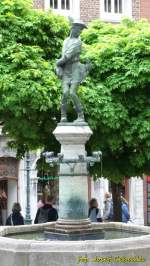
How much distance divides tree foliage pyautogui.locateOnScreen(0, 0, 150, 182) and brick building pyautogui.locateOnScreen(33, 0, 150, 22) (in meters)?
9.11

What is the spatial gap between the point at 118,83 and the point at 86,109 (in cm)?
112

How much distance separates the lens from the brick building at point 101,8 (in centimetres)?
2542

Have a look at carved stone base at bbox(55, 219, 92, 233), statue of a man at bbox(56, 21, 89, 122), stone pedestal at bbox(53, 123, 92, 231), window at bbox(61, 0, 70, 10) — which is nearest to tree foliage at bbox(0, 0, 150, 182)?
statue of a man at bbox(56, 21, 89, 122)

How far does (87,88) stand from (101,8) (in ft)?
39.0

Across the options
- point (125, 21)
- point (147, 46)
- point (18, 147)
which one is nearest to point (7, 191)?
Answer: point (18, 147)

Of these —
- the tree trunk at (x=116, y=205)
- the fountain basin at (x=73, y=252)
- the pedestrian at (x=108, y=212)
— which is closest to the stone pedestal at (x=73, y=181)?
the fountain basin at (x=73, y=252)

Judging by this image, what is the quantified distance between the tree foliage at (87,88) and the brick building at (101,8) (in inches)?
359

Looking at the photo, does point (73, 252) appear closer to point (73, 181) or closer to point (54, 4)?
point (73, 181)

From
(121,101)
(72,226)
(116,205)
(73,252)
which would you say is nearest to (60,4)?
(116,205)

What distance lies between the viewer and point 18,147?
57.4ft

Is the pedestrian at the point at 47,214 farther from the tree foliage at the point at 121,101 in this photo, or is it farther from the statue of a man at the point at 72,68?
the statue of a man at the point at 72,68

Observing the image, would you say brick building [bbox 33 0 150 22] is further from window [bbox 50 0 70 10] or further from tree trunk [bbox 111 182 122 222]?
tree trunk [bbox 111 182 122 222]

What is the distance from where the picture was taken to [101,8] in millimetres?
26422

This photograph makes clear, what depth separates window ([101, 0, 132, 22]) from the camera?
26453 millimetres
